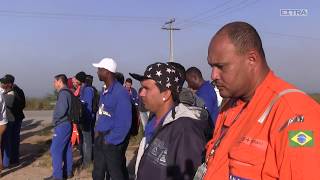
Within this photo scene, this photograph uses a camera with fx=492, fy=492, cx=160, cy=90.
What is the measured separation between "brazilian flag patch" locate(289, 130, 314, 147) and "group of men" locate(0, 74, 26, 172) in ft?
27.5

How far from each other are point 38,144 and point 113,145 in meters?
7.63

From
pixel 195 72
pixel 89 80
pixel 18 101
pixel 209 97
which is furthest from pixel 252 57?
pixel 18 101

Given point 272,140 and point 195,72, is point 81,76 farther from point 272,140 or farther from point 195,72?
point 272,140

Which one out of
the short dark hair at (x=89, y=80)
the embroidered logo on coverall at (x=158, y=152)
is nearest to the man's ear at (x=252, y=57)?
the embroidered logo on coverall at (x=158, y=152)

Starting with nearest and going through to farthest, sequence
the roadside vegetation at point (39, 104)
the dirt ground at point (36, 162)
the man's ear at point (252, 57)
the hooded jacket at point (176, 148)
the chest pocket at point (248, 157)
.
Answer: the chest pocket at point (248, 157) < the man's ear at point (252, 57) < the hooded jacket at point (176, 148) < the dirt ground at point (36, 162) < the roadside vegetation at point (39, 104)

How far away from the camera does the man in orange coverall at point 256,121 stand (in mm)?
1633

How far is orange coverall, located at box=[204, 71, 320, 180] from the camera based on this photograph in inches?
63.8

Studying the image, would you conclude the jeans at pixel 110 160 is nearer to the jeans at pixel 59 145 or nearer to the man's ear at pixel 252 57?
the jeans at pixel 59 145

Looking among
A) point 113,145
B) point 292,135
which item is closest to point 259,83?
point 292,135

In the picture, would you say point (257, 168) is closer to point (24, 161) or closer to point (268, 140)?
point (268, 140)

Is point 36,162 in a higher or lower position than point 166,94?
lower

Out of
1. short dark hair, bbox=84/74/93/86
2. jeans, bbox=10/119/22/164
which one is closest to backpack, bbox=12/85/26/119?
jeans, bbox=10/119/22/164

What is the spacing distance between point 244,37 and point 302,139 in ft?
1.74

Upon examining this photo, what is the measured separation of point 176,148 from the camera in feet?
9.73
